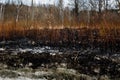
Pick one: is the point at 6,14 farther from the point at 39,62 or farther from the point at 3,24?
the point at 39,62

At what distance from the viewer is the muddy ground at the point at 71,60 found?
676 centimetres

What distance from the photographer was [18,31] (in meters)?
11.7

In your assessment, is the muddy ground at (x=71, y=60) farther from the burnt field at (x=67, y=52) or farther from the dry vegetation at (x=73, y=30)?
the dry vegetation at (x=73, y=30)

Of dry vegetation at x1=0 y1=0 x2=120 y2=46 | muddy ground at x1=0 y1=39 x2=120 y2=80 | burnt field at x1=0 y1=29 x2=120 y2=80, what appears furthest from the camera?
dry vegetation at x1=0 y1=0 x2=120 y2=46

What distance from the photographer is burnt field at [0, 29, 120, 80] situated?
705 centimetres

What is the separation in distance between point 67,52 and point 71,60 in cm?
108

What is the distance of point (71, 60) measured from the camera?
7625 mm

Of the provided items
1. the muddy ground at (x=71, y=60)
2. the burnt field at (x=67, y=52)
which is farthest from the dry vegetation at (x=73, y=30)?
the muddy ground at (x=71, y=60)

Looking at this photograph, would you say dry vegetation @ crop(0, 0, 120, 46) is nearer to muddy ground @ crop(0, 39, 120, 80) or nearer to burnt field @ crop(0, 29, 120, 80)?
burnt field @ crop(0, 29, 120, 80)

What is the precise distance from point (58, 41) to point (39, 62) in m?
2.79

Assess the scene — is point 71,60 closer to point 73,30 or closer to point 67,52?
point 67,52

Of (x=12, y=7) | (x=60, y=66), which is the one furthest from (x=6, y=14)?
(x=60, y=66)

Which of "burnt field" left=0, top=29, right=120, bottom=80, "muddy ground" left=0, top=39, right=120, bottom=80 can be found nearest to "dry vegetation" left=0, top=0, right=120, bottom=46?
"burnt field" left=0, top=29, right=120, bottom=80

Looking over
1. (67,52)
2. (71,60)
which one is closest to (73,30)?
(67,52)
